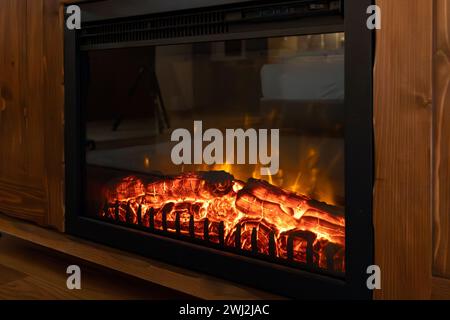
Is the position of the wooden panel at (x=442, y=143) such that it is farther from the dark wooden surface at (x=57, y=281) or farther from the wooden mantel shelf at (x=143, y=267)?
the dark wooden surface at (x=57, y=281)

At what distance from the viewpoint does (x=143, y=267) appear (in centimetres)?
125

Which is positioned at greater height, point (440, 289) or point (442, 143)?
point (442, 143)

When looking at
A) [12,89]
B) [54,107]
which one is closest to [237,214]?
[54,107]

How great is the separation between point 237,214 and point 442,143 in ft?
1.62

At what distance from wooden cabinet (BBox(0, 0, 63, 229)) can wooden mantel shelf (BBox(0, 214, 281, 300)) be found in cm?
5

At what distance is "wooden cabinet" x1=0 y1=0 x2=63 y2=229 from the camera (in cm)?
148

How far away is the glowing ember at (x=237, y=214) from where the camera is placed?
105cm

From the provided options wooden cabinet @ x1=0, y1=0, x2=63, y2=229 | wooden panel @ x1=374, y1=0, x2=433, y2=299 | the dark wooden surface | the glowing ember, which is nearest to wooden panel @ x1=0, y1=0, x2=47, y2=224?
wooden cabinet @ x1=0, y1=0, x2=63, y2=229

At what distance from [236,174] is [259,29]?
344 mm

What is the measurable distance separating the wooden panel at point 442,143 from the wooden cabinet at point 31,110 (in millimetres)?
1009

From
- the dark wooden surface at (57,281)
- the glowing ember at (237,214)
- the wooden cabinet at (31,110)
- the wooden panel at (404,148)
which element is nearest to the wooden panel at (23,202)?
the wooden cabinet at (31,110)

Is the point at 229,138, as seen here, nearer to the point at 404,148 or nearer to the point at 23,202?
the point at 404,148

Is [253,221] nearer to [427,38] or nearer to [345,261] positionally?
[345,261]

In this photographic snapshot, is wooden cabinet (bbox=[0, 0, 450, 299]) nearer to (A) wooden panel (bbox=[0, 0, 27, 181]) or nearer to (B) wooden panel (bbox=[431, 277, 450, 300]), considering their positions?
(B) wooden panel (bbox=[431, 277, 450, 300])
